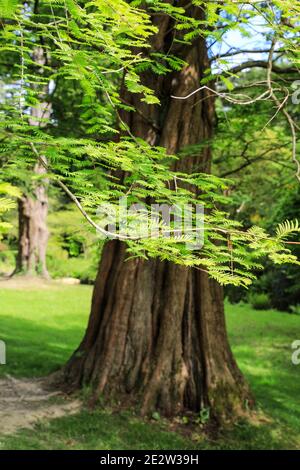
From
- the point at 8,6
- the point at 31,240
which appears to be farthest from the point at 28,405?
the point at 31,240

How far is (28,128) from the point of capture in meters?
3.69

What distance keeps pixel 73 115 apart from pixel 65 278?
43.3ft

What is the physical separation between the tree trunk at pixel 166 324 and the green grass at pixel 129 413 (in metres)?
0.36

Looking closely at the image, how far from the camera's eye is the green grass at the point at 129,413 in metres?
5.50

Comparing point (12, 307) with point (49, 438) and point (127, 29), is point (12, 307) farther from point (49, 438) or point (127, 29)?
point (127, 29)

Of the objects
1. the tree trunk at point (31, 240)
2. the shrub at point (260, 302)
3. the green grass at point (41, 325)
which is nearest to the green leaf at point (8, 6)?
the green grass at point (41, 325)

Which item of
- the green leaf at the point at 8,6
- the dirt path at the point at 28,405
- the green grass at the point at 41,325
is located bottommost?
the dirt path at the point at 28,405

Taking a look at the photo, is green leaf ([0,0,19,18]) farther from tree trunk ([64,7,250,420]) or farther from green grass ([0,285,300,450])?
green grass ([0,285,300,450])

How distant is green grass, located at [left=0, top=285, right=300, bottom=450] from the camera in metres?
5.50

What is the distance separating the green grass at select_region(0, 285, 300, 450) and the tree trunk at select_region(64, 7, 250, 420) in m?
0.36

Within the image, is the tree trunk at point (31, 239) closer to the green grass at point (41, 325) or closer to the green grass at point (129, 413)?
the green grass at point (41, 325)

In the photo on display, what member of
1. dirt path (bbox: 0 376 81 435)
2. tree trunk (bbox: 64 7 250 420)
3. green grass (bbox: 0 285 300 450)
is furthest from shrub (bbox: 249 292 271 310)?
dirt path (bbox: 0 376 81 435)

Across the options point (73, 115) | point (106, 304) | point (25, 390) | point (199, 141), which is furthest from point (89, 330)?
point (73, 115)

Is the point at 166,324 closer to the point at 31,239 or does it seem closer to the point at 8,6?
the point at 8,6
